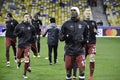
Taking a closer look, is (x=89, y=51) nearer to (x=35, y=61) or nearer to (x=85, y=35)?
(x=85, y=35)

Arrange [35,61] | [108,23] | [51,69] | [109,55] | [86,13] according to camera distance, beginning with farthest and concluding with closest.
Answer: [108,23] → [109,55] → [35,61] → [51,69] → [86,13]

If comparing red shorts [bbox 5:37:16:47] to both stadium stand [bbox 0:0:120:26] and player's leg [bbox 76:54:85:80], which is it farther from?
stadium stand [bbox 0:0:120:26]

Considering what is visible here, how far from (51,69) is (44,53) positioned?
7301 millimetres

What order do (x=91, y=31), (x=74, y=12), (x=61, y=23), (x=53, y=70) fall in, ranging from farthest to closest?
(x=61, y=23)
(x=53, y=70)
(x=91, y=31)
(x=74, y=12)

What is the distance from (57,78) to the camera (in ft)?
50.9

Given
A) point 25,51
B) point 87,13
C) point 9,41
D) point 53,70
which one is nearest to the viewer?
point 87,13

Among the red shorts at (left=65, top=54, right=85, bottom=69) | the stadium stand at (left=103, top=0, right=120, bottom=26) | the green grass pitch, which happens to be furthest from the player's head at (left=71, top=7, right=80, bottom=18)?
the stadium stand at (left=103, top=0, right=120, bottom=26)

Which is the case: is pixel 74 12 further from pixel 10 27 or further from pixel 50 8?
pixel 50 8

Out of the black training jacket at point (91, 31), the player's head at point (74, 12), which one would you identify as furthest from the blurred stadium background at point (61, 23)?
the player's head at point (74, 12)

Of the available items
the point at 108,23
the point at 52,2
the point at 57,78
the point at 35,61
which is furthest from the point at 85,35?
the point at 52,2

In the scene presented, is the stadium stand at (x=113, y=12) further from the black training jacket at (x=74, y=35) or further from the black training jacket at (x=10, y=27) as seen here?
the black training jacket at (x=74, y=35)

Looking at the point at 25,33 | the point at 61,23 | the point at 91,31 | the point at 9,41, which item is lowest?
the point at 61,23

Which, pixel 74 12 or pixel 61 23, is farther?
pixel 61 23

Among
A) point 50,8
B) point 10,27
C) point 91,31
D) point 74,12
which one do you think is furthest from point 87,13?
point 50,8
